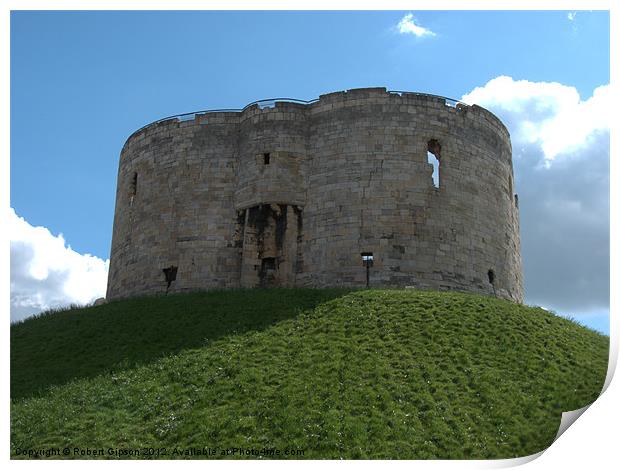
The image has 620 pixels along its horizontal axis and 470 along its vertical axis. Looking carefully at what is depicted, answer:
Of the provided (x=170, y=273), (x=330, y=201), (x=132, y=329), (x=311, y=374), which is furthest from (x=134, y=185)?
(x=311, y=374)

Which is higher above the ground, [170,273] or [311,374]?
[170,273]

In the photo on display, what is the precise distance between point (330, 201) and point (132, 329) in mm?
7659

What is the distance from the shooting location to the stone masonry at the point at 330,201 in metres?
23.2

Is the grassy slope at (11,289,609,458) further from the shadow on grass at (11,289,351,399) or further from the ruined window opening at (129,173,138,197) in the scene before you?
the ruined window opening at (129,173,138,197)

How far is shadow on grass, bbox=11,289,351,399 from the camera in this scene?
1748 centimetres

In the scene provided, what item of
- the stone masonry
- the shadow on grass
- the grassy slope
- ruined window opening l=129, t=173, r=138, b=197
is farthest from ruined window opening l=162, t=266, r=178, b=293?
ruined window opening l=129, t=173, r=138, b=197

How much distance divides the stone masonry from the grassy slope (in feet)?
7.69

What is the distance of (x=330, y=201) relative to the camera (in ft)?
78.3

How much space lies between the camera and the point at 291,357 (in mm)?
16828

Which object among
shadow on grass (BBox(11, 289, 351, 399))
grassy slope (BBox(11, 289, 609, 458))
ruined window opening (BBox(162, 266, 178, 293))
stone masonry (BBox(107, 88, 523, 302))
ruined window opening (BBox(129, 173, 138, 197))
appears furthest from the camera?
ruined window opening (BBox(129, 173, 138, 197))

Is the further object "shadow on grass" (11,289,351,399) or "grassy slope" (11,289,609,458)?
"shadow on grass" (11,289,351,399)

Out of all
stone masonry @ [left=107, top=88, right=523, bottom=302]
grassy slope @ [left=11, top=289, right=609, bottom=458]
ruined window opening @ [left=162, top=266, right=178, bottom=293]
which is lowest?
grassy slope @ [left=11, top=289, right=609, bottom=458]

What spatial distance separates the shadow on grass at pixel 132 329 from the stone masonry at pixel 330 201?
7.03 ft

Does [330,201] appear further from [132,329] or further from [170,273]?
[132,329]
